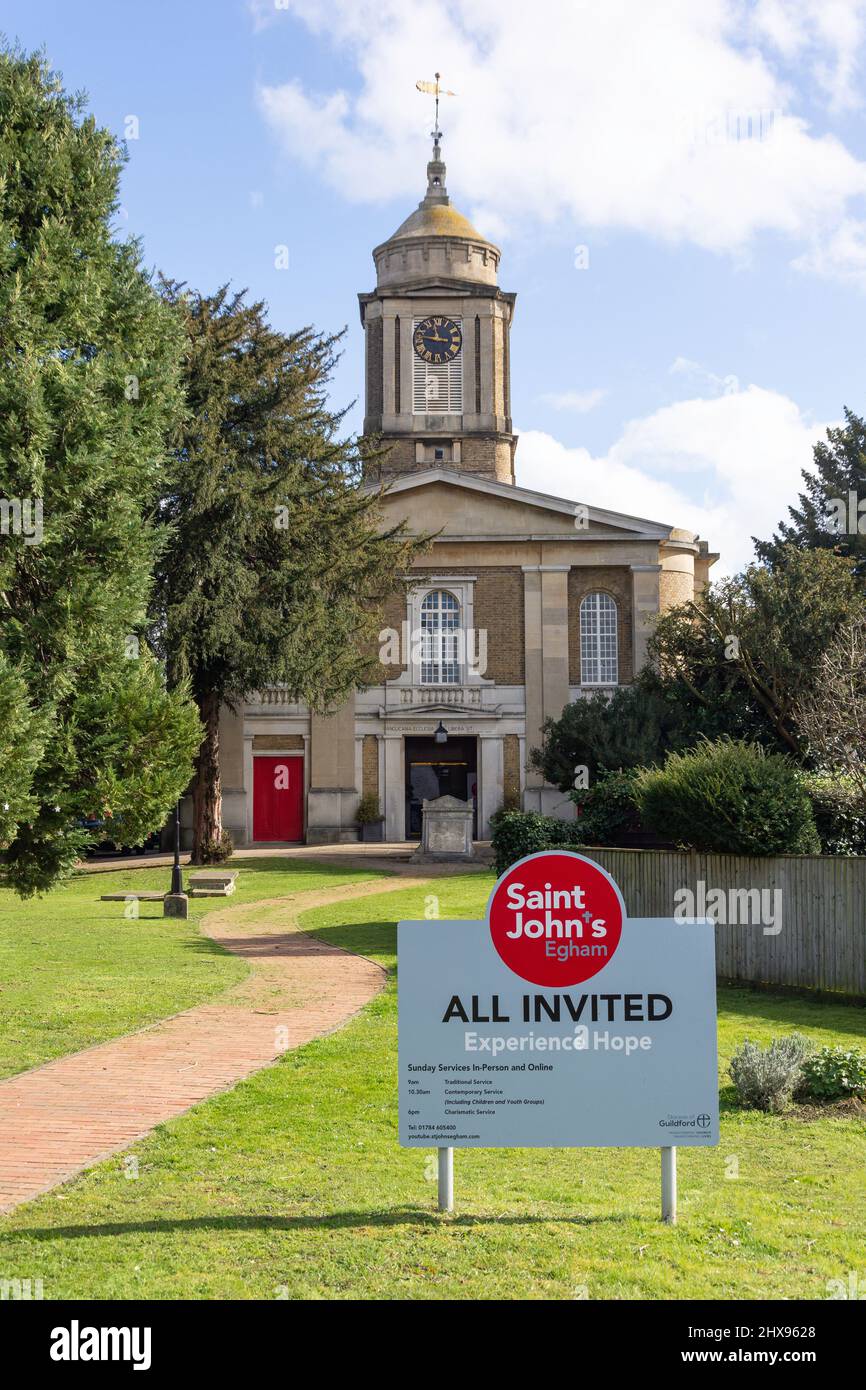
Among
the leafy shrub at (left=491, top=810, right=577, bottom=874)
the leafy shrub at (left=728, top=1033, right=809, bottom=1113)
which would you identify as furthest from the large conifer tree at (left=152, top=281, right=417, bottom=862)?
the leafy shrub at (left=728, top=1033, right=809, bottom=1113)

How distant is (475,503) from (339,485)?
32.4 feet

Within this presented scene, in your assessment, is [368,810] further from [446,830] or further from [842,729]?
[842,729]

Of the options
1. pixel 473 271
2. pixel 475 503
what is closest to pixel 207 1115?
pixel 475 503

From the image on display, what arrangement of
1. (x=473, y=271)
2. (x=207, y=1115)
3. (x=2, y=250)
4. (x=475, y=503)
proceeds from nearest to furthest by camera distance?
(x=207, y=1115), (x=2, y=250), (x=475, y=503), (x=473, y=271)

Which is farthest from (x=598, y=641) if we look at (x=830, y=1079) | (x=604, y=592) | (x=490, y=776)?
(x=830, y=1079)

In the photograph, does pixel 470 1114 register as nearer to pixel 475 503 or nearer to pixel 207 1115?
pixel 207 1115

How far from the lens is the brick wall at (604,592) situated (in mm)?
44188

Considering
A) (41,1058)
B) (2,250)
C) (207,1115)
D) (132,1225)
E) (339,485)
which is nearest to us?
(132,1225)

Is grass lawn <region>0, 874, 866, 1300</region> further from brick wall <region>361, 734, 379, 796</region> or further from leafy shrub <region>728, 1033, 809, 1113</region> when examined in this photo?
brick wall <region>361, 734, 379, 796</region>

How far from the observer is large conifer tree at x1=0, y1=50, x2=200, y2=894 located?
12.2 m

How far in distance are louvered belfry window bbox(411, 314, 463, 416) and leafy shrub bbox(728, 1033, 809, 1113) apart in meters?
42.7

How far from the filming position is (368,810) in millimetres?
42969

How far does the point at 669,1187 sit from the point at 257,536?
27.7m

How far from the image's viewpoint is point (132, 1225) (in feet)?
23.4
